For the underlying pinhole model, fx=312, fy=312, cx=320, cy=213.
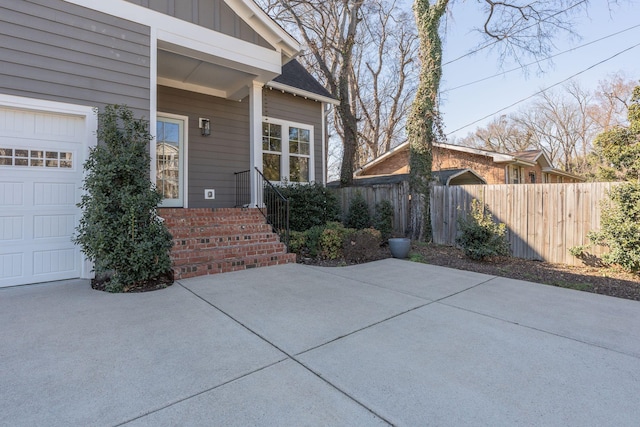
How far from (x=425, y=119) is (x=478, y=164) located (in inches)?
356

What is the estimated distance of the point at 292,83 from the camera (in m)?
8.52

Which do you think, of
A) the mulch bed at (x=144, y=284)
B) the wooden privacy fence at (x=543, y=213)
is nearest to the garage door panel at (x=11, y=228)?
the mulch bed at (x=144, y=284)

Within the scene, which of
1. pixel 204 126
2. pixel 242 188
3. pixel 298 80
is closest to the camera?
pixel 204 126

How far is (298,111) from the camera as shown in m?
8.77

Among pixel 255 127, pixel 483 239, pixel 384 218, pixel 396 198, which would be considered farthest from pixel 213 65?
pixel 483 239

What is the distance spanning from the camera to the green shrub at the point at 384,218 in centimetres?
786

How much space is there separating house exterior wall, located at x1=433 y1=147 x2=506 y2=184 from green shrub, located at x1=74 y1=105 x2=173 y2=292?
42.7ft

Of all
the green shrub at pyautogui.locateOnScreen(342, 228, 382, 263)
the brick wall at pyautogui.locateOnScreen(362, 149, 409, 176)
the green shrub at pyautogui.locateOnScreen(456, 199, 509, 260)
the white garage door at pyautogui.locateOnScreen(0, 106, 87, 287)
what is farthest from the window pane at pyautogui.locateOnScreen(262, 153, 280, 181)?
the brick wall at pyautogui.locateOnScreen(362, 149, 409, 176)

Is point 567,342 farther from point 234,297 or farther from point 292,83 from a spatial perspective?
point 292,83

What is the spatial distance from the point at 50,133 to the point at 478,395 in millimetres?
5827

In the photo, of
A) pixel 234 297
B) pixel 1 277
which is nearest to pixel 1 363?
pixel 234 297

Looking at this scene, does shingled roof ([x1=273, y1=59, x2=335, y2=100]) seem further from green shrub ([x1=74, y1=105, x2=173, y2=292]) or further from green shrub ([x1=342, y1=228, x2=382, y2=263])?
green shrub ([x1=74, y1=105, x2=173, y2=292])

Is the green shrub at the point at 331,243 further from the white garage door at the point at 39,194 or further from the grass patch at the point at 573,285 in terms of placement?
the white garage door at the point at 39,194

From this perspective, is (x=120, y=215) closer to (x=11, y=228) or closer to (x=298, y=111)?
(x=11, y=228)
